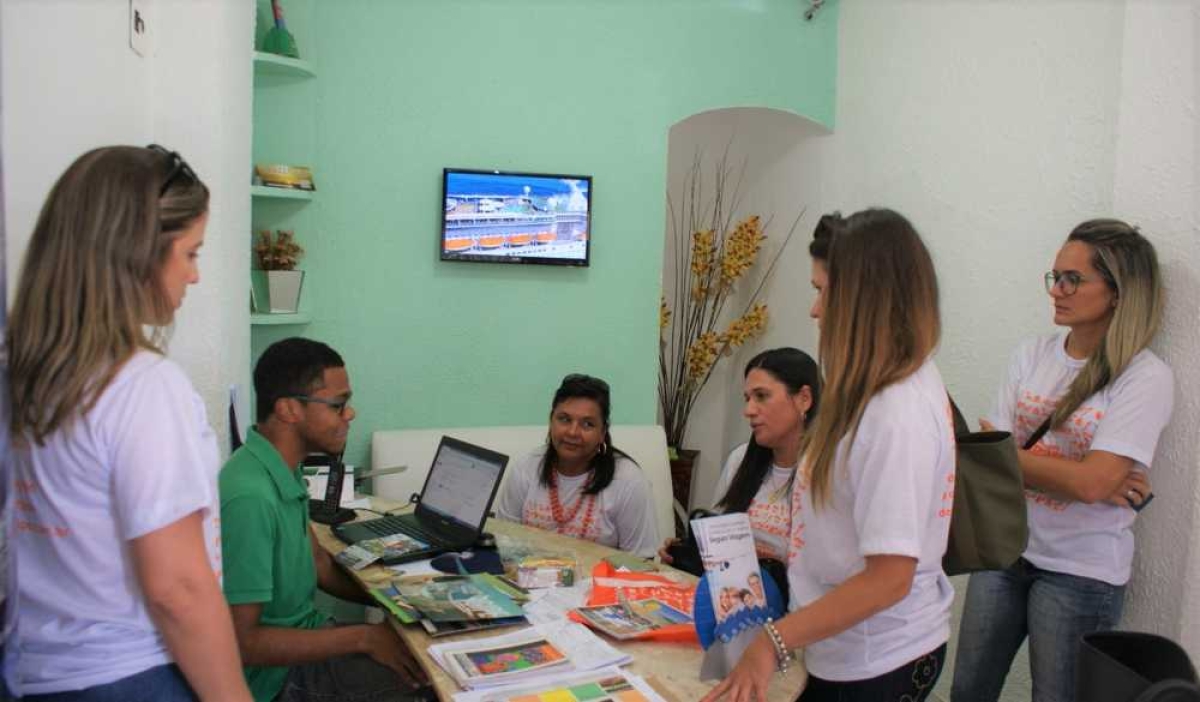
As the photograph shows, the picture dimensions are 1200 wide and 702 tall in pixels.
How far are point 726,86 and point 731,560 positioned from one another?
9.85ft

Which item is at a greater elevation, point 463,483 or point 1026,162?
point 1026,162

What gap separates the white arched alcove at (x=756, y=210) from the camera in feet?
14.5

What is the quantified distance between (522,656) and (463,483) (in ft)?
3.17

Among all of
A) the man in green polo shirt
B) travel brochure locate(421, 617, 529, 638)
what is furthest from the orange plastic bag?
the man in green polo shirt

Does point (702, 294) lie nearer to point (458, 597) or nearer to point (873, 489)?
point (458, 597)

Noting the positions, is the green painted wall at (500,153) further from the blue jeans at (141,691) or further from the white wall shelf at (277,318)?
the blue jeans at (141,691)

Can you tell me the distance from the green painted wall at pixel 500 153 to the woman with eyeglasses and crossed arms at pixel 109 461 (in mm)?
2580

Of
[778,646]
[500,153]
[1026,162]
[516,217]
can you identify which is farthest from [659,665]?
[500,153]

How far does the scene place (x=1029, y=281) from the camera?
9.71 feet

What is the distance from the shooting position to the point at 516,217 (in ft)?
12.8

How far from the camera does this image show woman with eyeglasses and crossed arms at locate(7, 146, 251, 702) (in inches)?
46.3

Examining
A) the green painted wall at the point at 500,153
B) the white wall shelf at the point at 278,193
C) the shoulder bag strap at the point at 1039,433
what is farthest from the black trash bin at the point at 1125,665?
the white wall shelf at the point at 278,193

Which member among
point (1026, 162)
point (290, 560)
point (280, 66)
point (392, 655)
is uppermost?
point (280, 66)

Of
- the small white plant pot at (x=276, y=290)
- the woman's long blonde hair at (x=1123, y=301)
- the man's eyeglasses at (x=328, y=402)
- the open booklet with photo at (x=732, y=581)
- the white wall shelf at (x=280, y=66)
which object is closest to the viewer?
the open booklet with photo at (x=732, y=581)
